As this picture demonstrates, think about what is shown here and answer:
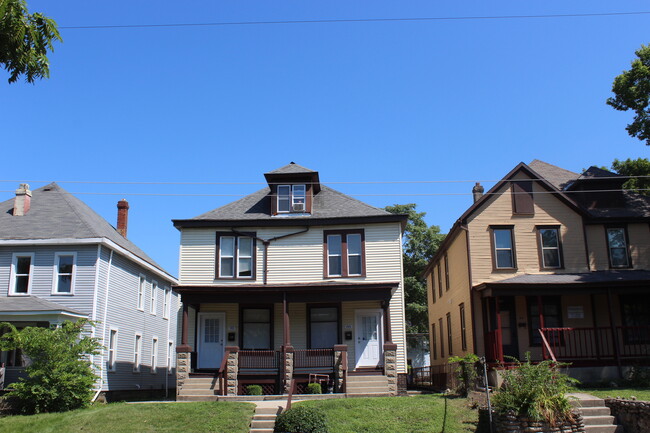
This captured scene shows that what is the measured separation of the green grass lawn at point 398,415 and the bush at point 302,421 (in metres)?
0.71

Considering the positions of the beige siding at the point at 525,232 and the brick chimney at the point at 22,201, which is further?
the brick chimney at the point at 22,201

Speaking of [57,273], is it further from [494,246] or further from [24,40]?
[494,246]

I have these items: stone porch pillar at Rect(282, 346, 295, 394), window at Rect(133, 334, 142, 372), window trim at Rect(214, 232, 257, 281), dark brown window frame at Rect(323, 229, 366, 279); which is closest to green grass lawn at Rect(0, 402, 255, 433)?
stone porch pillar at Rect(282, 346, 295, 394)

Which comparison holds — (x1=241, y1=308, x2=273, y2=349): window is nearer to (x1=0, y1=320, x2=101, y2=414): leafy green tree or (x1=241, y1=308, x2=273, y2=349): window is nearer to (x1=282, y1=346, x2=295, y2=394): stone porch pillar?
(x1=282, y1=346, x2=295, y2=394): stone porch pillar

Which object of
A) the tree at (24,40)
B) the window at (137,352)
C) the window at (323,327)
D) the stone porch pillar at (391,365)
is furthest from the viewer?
the window at (137,352)

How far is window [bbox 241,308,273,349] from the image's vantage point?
24.6 metres

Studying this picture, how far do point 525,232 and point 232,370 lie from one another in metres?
12.0

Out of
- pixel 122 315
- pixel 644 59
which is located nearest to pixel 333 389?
pixel 122 315

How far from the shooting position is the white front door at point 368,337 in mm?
23859

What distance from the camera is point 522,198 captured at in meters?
24.2

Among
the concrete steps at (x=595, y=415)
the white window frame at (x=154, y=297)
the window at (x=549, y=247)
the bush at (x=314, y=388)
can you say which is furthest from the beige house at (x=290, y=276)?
the concrete steps at (x=595, y=415)

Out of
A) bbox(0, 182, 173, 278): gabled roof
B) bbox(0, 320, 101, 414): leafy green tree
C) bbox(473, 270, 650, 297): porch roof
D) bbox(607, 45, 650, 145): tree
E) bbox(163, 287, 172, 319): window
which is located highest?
bbox(607, 45, 650, 145): tree

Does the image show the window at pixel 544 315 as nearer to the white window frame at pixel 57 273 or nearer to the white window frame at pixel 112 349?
the white window frame at pixel 112 349

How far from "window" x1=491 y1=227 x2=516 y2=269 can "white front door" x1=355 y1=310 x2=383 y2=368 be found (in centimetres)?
490
